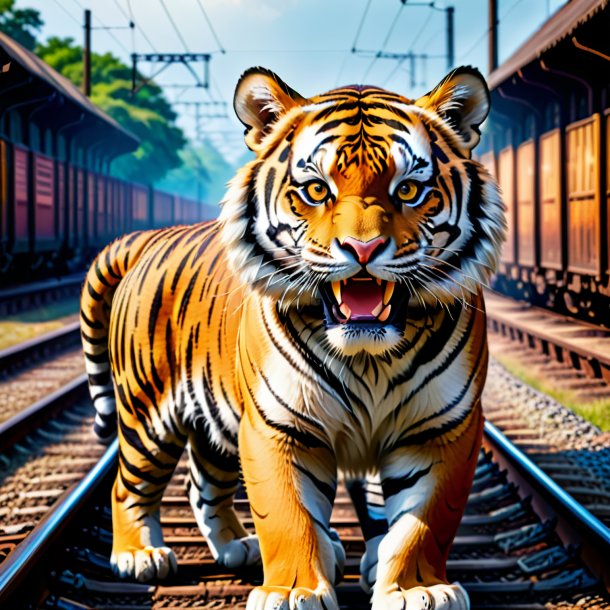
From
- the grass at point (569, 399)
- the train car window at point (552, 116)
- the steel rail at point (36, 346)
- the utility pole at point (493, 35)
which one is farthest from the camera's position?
the utility pole at point (493, 35)

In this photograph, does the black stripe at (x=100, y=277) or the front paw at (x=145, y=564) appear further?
the black stripe at (x=100, y=277)

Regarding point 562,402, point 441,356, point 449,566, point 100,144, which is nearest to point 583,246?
point 562,402

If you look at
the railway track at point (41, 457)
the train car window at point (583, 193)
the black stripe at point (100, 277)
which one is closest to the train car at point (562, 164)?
the train car window at point (583, 193)

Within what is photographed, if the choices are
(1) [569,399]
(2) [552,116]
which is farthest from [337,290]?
(2) [552,116]

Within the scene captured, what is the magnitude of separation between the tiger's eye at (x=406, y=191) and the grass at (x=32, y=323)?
909cm

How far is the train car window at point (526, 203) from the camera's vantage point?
14344 millimetres

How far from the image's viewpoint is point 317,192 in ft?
7.91

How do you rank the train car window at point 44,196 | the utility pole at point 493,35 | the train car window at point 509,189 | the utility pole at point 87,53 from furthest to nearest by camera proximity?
the utility pole at point 87,53 < the utility pole at point 493,35 < the train car window at point 44,196 < the train car window at point 509,189

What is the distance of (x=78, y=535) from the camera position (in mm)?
3807

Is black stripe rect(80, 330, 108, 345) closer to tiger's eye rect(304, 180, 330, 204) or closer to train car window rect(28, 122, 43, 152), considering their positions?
tiger's eye rect(304, 180, 330, 204)

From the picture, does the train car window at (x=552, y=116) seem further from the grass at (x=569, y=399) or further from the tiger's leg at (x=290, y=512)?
the tiger's leg at (x=290, y=512)

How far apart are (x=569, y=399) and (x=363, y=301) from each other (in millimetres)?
5737

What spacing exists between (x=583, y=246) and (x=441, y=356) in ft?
30.6

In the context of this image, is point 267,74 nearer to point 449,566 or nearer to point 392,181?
point 392,181
